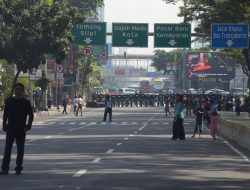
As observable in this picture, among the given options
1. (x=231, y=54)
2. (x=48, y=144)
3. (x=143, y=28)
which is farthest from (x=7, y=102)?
(x=231, y=54)

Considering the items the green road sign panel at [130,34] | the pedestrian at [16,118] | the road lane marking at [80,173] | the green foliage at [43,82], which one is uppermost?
the green road sign panel at [130,34]

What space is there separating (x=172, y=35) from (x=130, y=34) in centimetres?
307

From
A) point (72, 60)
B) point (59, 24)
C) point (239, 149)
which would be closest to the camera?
point (239, 149)

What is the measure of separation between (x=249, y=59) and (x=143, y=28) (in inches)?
306

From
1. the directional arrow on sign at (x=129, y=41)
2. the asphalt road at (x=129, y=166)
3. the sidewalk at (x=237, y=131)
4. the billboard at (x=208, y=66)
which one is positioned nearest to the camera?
the asphalt road at (x=129, y=166)

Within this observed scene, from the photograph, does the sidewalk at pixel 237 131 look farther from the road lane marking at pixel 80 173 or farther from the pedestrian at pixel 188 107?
the pedestrian at pixel 188 107

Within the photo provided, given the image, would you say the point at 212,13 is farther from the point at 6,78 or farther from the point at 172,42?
the point at 6,78

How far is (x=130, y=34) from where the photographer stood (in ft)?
222

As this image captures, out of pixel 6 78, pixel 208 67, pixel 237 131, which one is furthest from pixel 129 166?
pixel 208 67

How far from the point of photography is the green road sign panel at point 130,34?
67375 millimetres

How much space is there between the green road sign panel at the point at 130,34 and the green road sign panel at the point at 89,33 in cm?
87

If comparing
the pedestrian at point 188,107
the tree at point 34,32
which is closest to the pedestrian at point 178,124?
the tree at point 34,32

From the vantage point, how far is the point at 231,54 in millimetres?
78000

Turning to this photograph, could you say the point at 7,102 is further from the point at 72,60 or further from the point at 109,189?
the point at 72,60
